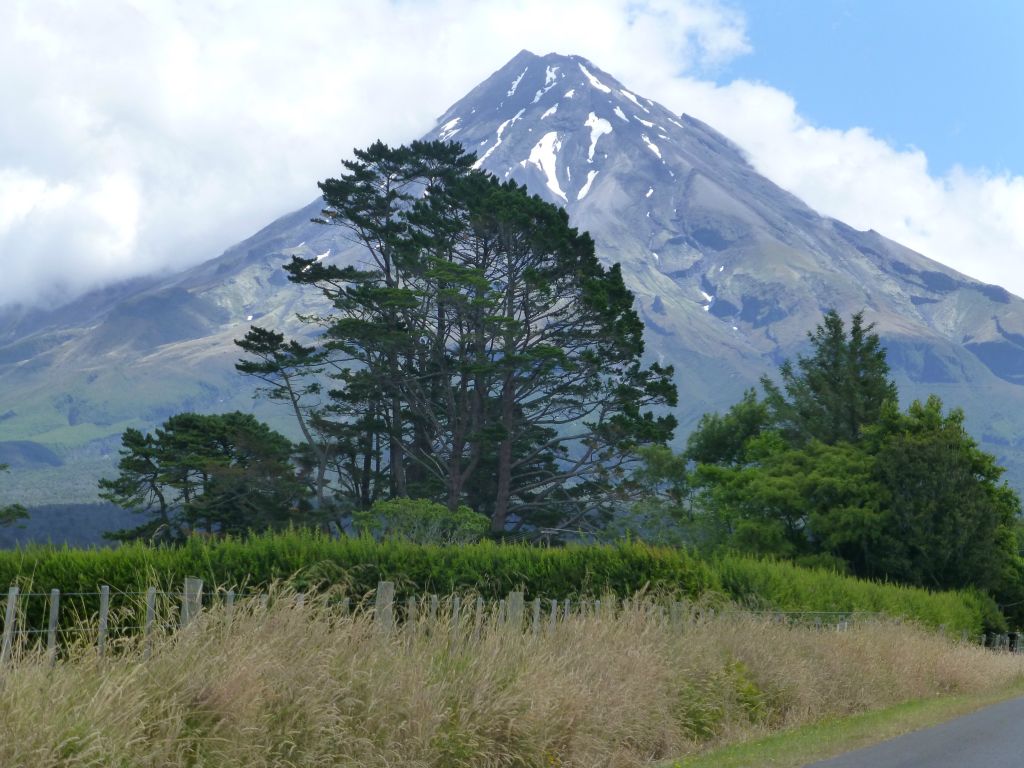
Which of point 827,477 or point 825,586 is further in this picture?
point 827,477

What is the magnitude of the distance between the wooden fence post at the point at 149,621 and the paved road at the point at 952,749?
616cm

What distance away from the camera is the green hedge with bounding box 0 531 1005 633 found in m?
16.5

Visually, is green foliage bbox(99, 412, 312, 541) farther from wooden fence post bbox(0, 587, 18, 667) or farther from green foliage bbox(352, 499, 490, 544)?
wooden fence post bbox(0, 587, 18, 667)

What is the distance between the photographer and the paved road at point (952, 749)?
37.8 feet

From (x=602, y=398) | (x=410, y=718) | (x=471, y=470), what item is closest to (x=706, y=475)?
(x=602, y=398)

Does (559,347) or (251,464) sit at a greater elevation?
(559,347)

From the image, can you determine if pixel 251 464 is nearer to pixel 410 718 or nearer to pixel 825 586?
pixel 825 586

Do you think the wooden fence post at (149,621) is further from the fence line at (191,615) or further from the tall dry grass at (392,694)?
the tall dry grass at (392,694)

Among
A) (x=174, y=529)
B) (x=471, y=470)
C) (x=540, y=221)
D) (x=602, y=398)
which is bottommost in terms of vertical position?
(x=174, y=529)

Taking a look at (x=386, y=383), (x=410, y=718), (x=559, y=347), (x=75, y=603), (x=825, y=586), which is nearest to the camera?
(x=410, y=718)

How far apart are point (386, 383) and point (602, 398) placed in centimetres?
1041

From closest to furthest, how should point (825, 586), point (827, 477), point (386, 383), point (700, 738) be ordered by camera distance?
1. point (700, 738)
2. point (825, 586)
3. point (827, 477)
4. point (386, 383)

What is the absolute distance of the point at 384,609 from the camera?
12164 millimetres

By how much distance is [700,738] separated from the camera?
14469 mm
